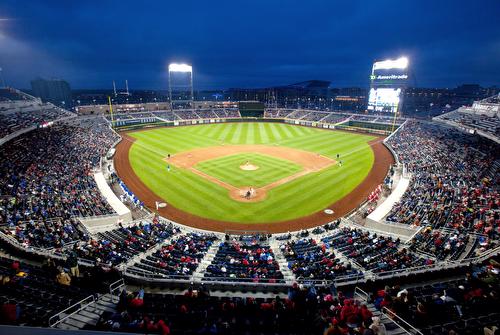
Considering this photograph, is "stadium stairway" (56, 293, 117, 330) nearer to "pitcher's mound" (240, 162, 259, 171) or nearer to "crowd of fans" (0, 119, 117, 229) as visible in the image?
"crowd of fans" (0, 119, 117, 229)

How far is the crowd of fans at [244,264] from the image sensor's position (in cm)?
1384

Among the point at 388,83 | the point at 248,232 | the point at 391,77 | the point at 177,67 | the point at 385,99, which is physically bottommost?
the point at 248,232

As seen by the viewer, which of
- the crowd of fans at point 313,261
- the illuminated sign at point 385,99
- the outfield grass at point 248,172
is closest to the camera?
the crowd of fans at point 313,261

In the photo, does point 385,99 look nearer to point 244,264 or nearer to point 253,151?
point 253,151

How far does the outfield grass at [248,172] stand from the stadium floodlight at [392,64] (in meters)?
44.5

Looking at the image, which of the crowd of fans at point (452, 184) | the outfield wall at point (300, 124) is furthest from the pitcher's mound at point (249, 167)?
the outfield wall at point (300, 124)

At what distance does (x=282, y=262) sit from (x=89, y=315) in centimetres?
1078

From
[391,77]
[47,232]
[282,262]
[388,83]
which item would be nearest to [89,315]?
[282,262]

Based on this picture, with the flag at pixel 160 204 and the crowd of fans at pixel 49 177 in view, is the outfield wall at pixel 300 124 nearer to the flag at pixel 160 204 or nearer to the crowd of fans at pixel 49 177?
the crowd of fans at pixel 49 177

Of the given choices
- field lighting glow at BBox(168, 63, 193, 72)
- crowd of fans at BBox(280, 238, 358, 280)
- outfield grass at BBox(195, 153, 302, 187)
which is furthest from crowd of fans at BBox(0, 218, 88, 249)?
field lighting glow at BBox(168, 63, 193, 72)

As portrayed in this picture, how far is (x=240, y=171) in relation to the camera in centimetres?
3641

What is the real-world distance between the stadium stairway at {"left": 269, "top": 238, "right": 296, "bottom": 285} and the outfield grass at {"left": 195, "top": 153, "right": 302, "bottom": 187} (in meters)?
12.4

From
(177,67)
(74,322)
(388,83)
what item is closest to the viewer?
(74,322)

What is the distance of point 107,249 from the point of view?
52.2 feet
